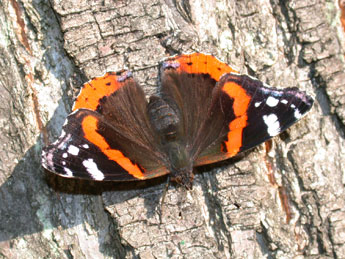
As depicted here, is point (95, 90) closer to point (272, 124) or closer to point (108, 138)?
point (108, 138)

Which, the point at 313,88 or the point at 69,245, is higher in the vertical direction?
the point at 313,88

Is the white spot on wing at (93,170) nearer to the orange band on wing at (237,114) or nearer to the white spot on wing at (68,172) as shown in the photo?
the white spot on wing at (68,172)

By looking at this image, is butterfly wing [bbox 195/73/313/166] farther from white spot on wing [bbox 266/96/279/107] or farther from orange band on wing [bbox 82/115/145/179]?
orange band on wing [bbox 82/115/145/179]

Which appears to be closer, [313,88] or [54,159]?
[54,159]

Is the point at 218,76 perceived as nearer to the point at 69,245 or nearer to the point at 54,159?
the point at 54,159

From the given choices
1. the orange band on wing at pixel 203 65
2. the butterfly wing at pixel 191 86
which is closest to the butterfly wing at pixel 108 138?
the butterfly wing at pixel 191 86

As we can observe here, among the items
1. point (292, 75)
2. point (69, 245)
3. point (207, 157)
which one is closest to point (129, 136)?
point (207, 157)

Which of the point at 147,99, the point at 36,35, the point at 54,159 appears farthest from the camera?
the point at 147,99
